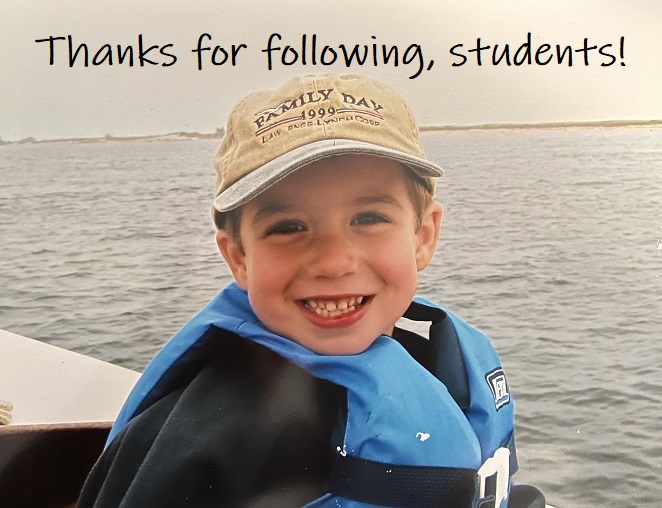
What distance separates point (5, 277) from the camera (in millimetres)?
1174

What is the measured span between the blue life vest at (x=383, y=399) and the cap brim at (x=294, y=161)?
6.2 inches

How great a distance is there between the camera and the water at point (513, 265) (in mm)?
1156

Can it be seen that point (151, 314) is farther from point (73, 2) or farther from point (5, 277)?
point (73, 2)

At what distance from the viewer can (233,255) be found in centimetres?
104

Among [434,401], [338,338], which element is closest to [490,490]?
[434,401]

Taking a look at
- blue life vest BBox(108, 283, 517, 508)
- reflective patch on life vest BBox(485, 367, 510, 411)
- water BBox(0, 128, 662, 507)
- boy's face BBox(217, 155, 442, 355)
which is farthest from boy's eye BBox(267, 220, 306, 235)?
reflective patch on life vest BBox(485, 367, 510, 411)

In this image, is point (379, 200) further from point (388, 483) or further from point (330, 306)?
point (388, 483)

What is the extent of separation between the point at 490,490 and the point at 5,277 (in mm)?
788

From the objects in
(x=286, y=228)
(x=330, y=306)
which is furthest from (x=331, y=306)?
(x=286, y=228)

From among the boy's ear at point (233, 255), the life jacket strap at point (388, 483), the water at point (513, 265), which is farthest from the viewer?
the water at point (513, 265)

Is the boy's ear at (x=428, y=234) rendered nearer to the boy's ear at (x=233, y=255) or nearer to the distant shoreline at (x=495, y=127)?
the distant shoreline at (x=495, y=127)

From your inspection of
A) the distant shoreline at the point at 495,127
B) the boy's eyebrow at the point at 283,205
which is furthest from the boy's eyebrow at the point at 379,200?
the distant shoreline at the point at 495,127

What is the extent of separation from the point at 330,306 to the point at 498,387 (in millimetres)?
324

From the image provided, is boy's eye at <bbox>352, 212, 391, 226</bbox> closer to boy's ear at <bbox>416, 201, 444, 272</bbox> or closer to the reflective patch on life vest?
boy's ear at <bbox>416, 201, 444, 272</bbox>
